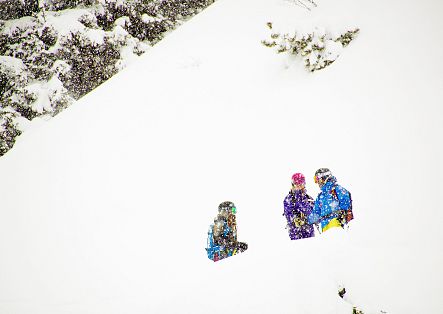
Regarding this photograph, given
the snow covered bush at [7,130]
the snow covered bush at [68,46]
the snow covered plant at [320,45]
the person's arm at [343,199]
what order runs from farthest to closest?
the snow covered bush at [68,46]
the snow covered bush at [7,130]
the snow covered plant at [320,45]
the person's arm at [343,199]

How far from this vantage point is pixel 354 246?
281 cm

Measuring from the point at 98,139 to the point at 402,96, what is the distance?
7.43 meters

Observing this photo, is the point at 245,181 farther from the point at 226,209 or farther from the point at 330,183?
the point at 330,183

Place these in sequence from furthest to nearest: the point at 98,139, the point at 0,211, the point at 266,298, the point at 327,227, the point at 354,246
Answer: the point at 98,139, the point at 0,211, the point at 327,227, the point at 354,246, the point at 266,298

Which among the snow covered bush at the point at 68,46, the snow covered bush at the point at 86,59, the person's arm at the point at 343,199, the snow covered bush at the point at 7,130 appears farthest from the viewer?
the snow covered bush at the point at 86,59

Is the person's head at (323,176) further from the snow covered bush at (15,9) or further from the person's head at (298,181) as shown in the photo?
the snow covered bush at (15,9)

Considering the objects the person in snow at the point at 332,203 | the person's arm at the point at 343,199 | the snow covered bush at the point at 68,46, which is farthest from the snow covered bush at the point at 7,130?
the person's arm at the point at 343,199

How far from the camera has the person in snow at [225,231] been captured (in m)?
3.37

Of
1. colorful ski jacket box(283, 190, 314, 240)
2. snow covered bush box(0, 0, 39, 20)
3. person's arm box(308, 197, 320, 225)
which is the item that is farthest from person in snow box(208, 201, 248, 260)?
snow covered bush box(0, 0, 39, 20)

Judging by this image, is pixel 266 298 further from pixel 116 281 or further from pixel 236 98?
pixel 236 98

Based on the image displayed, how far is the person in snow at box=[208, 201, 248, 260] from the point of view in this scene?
3369 millimetres

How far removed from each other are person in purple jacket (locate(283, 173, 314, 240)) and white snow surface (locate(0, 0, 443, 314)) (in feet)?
1.42

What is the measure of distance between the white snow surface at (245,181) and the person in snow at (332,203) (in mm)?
245

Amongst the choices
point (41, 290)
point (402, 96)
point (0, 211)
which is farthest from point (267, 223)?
point (0, 211)
